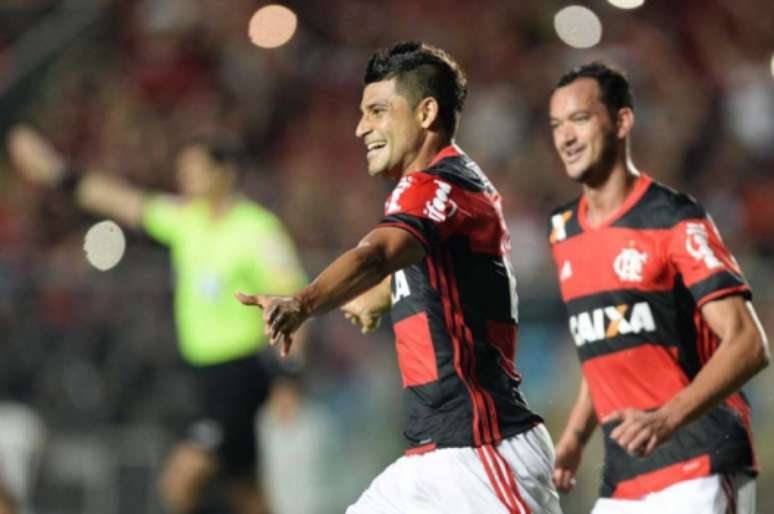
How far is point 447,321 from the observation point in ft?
13.4

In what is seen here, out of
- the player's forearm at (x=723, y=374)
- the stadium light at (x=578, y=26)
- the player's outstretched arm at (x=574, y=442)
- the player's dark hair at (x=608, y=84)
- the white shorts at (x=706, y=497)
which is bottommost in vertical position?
the white shorts at (x=706, y=497)

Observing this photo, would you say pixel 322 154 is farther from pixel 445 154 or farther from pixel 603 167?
pixel 445 154

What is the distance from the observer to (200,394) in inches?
321

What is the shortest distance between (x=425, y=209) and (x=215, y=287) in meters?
4.23

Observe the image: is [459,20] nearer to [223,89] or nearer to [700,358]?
[223,89]

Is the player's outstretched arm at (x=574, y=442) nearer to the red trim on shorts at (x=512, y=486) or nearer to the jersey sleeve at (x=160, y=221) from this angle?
the red trim on shorts at (x=512, y=486)

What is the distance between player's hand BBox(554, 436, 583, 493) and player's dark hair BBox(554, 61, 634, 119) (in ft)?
3.76

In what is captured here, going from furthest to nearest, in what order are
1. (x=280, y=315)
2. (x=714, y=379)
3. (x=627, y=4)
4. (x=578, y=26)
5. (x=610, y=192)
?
(x=578, y=26) < (x=627, y=4) < (x=610, y=192) < (x=714, y=379) < (x=280, y=315)

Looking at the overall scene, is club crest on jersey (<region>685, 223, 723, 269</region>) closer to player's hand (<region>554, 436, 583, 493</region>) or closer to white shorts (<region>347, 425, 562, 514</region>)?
white shorts (<region>347, 425, 562, 514</region>)

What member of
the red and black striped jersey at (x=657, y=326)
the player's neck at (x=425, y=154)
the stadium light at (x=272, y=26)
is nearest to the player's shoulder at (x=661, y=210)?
the red and black striped jersey at (x=657, y=326)

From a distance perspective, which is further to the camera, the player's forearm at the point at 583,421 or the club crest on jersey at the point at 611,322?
the player's forearm at the point at 583,421

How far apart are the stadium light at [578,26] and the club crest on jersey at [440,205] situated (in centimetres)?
766

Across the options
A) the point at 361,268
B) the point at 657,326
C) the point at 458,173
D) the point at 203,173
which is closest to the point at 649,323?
the point at 657,326

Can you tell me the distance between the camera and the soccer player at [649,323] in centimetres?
443
